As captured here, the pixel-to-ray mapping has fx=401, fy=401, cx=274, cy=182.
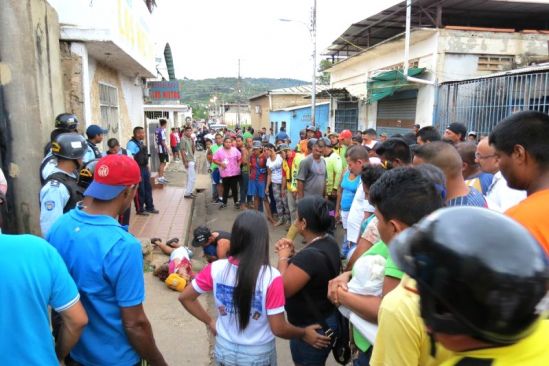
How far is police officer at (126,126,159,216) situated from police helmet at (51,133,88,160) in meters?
4.19

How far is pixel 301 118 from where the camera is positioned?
26.5m

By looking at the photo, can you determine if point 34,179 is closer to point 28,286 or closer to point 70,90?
point 70,90

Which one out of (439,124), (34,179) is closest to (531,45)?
(439,124)

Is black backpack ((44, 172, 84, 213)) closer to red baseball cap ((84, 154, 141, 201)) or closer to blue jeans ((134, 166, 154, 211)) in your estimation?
red baseball cap ((84, 154, 141, 201))

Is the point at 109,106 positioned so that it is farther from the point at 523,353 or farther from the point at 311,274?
the point at 523,353

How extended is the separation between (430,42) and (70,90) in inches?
445

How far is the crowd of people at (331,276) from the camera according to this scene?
2.67 feet

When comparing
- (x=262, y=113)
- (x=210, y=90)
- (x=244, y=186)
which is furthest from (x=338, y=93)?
(x=210, y=90)

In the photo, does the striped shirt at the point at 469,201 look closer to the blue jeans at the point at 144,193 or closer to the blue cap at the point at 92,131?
the blue cap at the point at 92,131

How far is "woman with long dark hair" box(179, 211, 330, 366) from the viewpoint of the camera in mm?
2141

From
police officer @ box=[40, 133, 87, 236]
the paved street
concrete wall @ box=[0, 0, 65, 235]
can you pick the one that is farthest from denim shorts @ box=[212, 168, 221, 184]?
police officer @ box=[40, 133, 87, 236]

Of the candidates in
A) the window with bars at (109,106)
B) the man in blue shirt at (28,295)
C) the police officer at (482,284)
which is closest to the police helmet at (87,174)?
the man in blue shirt at (28,295)

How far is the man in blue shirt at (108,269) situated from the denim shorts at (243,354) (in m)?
0.36

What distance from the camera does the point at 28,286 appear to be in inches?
60.1
